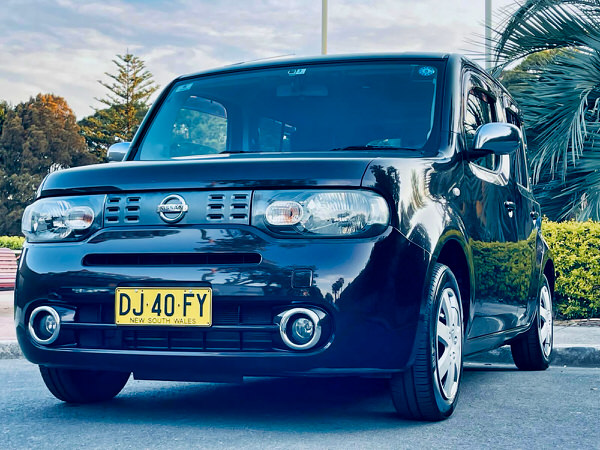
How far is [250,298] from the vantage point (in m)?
4.00

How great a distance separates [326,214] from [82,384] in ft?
5.77

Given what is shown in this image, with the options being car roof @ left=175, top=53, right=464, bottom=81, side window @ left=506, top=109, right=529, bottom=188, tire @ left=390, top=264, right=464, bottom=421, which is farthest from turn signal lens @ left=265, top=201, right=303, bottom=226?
side window @ left=506, top=109, right=529, bottom=188

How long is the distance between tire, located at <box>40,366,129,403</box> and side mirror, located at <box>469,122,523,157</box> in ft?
7.33

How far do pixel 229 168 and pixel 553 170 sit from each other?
8.95m

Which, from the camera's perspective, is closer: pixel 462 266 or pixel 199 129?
pixel 462 266

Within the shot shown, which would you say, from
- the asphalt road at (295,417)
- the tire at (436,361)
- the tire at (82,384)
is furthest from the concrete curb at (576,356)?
the tire at (82,384)

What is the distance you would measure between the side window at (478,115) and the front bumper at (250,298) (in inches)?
51.0

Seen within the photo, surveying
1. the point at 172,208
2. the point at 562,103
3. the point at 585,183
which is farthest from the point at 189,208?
the point at 562,103

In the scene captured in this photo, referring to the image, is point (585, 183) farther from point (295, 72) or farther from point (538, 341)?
point (295, 72)

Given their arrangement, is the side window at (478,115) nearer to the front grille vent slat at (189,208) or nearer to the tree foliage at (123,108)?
the front grille vent slat at (189,208)

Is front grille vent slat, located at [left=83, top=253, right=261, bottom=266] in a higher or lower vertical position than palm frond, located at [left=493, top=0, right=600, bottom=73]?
lower

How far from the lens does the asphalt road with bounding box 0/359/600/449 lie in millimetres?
4074

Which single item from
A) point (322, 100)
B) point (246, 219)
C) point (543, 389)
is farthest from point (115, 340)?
point (543, 389)

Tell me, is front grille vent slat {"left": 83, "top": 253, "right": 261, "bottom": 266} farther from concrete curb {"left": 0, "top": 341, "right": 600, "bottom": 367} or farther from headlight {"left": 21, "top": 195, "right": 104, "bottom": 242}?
concrete curb {"left": 0, "top": 341, "right": 600, "bottom": 367}
